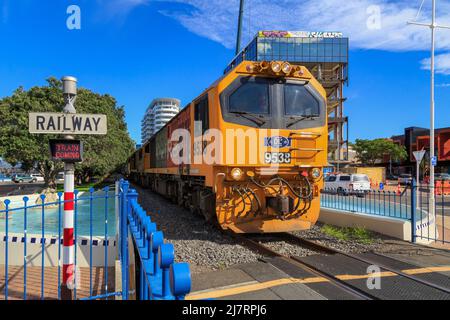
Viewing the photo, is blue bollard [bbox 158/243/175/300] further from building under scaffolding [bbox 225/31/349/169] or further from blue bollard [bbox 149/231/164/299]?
building under scaffolding [bbox 225/31/349/169]

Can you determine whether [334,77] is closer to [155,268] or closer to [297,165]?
[297,165]

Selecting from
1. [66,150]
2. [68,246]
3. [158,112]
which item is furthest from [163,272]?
[158,112]

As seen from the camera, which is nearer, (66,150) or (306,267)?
(66,150)

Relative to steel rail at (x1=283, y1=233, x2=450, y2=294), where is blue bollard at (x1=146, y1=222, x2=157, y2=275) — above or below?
above

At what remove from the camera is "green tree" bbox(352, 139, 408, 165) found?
5478 centimetres

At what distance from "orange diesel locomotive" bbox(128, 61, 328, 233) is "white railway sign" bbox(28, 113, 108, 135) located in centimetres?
293

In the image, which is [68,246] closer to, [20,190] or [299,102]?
[299,102]

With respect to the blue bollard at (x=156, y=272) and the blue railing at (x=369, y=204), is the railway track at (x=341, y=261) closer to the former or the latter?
the blue railing at (x=369, y=204)

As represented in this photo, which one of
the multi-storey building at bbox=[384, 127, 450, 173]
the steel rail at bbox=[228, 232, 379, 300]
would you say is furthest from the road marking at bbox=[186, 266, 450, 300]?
the multi-storey building at bbox=[384, 127, 450, 173]

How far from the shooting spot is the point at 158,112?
125000 millimetres

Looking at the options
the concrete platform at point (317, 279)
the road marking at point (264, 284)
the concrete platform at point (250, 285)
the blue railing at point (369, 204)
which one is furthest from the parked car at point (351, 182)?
the concrete platform at point (250, 285)

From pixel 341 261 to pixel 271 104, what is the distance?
3462 millimetres

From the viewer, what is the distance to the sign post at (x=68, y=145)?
405 centimetres
